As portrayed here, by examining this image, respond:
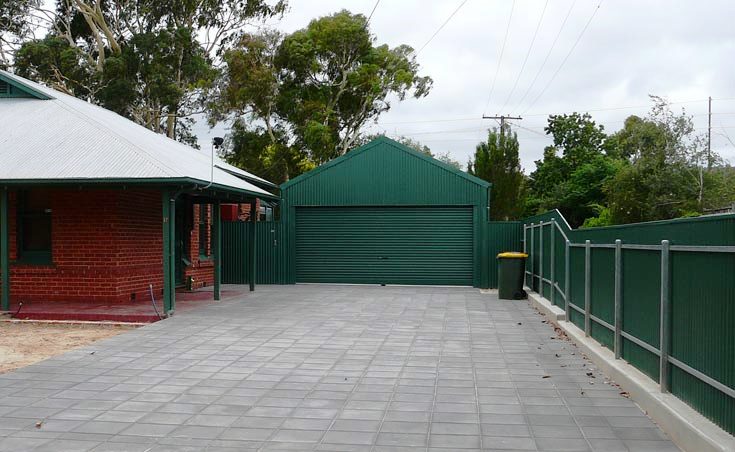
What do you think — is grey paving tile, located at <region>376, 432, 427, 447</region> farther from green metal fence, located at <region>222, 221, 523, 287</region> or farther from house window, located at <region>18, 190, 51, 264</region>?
green metal fence, located at <region>222, 221, 523, 287</region>

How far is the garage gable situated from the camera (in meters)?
20.0

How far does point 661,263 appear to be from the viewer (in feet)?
19.7

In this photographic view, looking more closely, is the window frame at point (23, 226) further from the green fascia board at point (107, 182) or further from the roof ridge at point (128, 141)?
the green fascia board at point (107, 182)

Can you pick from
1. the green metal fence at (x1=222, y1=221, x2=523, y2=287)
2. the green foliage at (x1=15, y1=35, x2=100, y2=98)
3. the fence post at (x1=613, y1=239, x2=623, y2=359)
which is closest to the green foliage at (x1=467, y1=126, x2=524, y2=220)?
the green metal fence at (x1=222, y1=221, x2=523, y2=287)

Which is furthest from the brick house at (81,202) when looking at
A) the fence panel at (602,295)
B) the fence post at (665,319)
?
the fence post at (665,319)

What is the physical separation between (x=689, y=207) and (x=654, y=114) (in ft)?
26.3

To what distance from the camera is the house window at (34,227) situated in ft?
45.1

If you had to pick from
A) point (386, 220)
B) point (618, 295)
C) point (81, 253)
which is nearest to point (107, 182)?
point (81, 253)

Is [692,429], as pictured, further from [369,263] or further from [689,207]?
[689,207]

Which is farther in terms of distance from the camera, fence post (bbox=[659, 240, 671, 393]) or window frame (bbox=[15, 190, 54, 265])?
window frame (bbox=[15, 190, 54, 265])

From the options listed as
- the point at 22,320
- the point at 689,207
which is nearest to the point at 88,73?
the point at 22,320

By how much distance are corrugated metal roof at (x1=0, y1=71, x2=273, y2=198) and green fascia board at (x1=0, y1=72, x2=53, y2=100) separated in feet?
0.11

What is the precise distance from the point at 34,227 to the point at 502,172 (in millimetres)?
19837

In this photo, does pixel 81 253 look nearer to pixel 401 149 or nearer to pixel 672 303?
pixel 401 149
